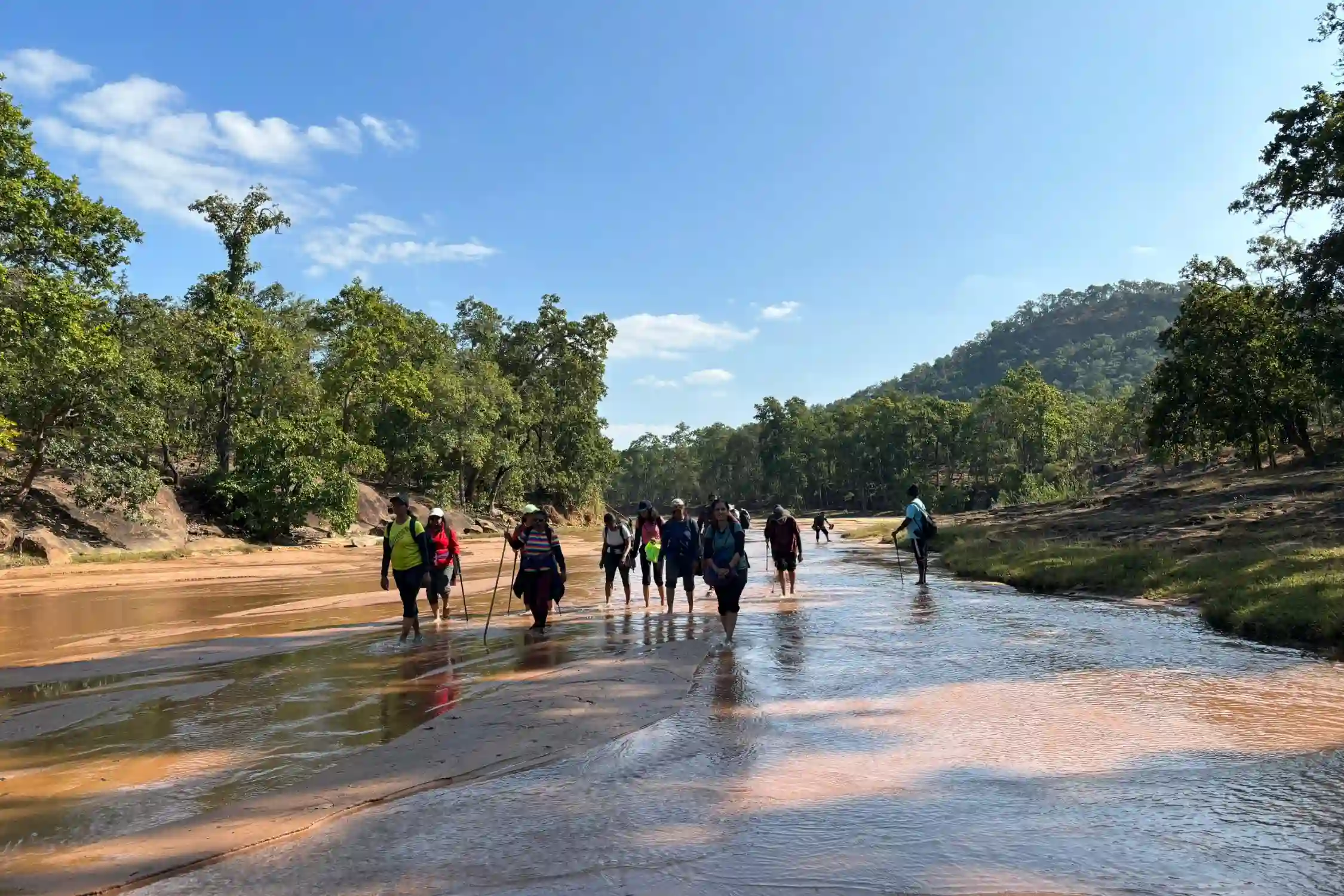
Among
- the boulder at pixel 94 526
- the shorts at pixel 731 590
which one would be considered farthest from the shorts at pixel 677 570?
the boulder at pixel 94 526

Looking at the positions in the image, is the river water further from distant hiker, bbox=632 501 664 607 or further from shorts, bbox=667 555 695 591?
distant hiker, bbox=632 501 664 607

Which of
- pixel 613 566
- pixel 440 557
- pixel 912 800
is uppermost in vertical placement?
pixel 440 557

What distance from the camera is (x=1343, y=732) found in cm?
Answer: 570

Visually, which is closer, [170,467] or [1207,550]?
[1207,550]

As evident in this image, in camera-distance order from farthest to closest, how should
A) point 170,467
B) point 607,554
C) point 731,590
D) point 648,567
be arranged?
point 170,467 → point 648,567 → point 607,554 → point 731,590

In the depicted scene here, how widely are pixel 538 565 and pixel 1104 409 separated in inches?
3085

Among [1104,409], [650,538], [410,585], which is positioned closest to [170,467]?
[650,538]

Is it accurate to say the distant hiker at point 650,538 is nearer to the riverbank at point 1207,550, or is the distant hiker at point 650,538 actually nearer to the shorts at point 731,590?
the shorts at point 731,590

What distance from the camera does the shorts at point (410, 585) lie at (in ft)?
34.2

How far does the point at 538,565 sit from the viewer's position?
10.8 metres

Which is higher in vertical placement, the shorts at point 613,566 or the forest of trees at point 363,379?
the forest of trees at point 363,379

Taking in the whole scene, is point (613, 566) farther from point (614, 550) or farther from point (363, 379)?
point (363, 379)

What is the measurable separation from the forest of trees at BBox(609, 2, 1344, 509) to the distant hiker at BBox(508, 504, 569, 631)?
1967 centimetres

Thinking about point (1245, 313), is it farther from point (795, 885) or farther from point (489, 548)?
point (795, 885)
